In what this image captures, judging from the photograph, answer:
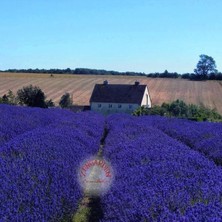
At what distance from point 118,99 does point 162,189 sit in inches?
1537

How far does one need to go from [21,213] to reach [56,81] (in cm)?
5795

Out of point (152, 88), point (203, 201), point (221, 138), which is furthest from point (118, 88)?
A: point (203, 201)

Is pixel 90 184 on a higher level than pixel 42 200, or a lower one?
lower

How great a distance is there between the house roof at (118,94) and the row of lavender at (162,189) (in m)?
36.3

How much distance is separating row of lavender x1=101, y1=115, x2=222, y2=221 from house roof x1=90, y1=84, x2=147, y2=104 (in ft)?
119

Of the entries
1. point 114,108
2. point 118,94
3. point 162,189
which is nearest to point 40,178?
point 162,189

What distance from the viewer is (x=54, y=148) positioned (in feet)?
23.0

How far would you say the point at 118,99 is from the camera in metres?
43.3

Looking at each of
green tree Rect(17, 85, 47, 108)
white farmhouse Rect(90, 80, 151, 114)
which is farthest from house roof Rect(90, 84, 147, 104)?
green tree Rect(17, 85, 47, 108)

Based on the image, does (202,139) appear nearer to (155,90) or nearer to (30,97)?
(30,97)

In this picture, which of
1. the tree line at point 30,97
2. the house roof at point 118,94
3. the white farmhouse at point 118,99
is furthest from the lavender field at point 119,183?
the house roof at point 118,94

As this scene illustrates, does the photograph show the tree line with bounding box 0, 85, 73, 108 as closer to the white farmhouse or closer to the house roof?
the white farmhouse

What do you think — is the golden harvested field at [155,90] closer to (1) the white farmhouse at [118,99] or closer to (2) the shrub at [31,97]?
(1) the white farmhouse at [118,99]

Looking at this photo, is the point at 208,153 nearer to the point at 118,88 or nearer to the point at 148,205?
the point at 148,205
